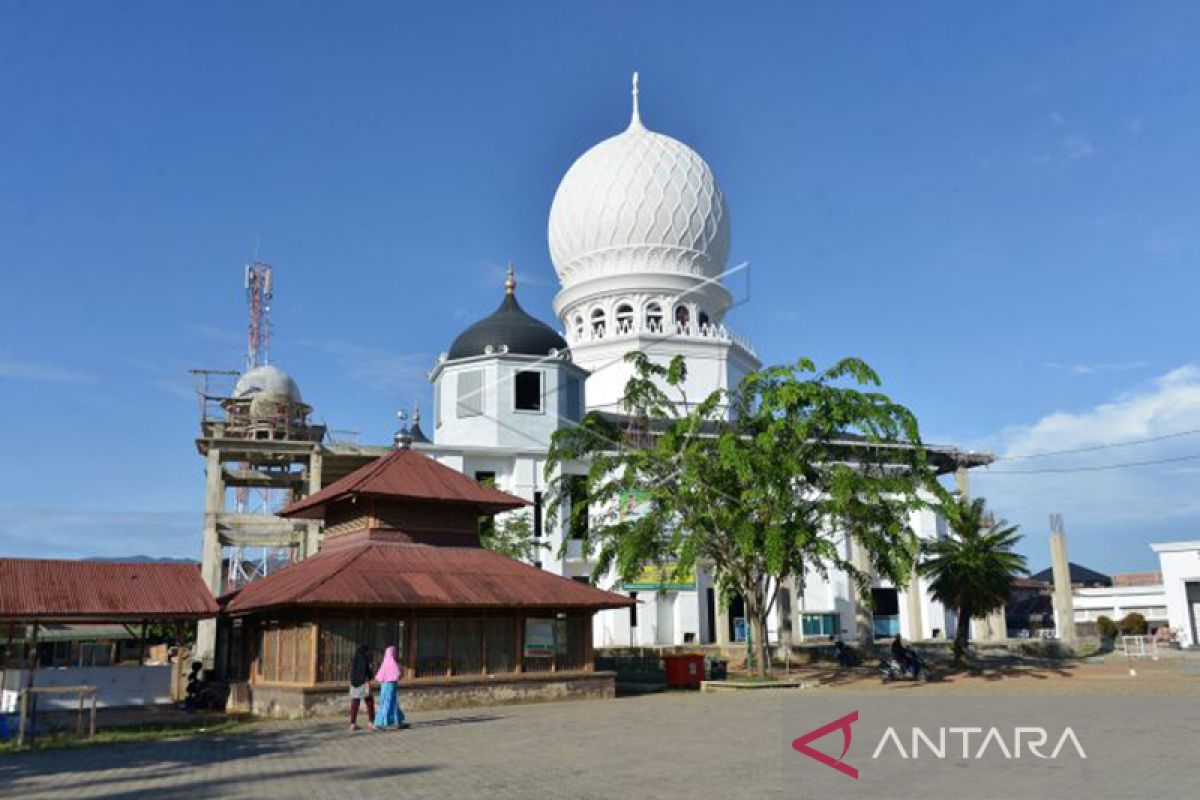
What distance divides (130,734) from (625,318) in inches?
1603

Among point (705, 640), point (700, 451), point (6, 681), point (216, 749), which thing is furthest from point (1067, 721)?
point (705, 640)

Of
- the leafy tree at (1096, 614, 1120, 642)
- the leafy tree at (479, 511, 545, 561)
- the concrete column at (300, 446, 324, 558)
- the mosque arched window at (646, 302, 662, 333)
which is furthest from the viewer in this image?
the leafy tree at (1096, 614, 1120, 642)

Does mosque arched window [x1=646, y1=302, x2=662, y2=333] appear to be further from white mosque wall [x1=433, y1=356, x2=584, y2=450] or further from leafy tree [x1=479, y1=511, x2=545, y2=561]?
leafy tree [x1=479, y1=511, x2=545, y2=561]

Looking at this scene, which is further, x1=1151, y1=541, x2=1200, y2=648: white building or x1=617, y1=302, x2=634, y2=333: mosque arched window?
x1=617, y1=302, x2=634, y2=333: mosque arched window

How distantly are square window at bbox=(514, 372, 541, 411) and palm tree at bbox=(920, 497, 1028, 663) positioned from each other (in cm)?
1858

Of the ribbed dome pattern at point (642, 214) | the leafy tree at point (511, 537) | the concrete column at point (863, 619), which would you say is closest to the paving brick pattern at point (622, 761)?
the leafy tree at point (511, 537)

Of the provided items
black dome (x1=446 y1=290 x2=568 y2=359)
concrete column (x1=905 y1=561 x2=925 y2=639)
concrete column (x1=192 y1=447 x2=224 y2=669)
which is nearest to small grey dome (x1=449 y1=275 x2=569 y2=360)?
black dome (x1=446 y1=290 x2=568 y2=359)

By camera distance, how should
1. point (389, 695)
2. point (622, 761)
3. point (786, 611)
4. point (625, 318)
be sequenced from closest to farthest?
point (622, 761) < point (389, 695) < point (786, 611) < point (625, 318)

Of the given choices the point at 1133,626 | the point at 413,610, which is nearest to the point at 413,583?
the point at 413,610

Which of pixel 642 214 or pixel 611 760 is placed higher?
pixel 642 214

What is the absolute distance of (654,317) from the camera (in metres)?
57.2

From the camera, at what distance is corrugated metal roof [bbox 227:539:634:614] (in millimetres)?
22527

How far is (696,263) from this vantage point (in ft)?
192

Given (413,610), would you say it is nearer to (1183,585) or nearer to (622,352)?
(622,352)
